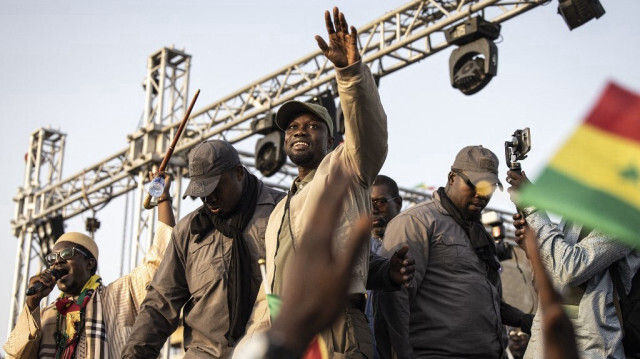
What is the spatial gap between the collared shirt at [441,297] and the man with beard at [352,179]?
0.81 metres

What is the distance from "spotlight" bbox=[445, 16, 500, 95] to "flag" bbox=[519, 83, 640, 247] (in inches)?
313

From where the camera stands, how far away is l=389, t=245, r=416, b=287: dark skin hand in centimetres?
345

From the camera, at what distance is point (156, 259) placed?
503 centimetres

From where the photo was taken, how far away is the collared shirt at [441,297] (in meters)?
4.23

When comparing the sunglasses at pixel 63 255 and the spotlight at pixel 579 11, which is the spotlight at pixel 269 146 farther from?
the sunglasses at pixel 63 255

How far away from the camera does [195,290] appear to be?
421 cm

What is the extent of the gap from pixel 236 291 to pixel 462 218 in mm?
1359

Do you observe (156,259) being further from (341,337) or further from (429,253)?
(341,337)

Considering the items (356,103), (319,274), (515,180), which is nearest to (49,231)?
(515,180)

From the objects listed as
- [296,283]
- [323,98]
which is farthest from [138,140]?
[296,283]

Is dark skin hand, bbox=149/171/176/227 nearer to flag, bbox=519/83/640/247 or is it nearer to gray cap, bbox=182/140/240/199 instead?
gray cap, bbox=182/140/240/199

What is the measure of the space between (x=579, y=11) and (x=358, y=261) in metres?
6.45

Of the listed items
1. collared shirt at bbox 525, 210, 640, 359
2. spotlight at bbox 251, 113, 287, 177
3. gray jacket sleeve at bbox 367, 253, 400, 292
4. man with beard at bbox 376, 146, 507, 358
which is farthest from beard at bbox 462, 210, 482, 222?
spotlight at bbox 251, 113, 287, 177

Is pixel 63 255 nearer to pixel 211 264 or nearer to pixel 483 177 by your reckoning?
pixel 211 264
